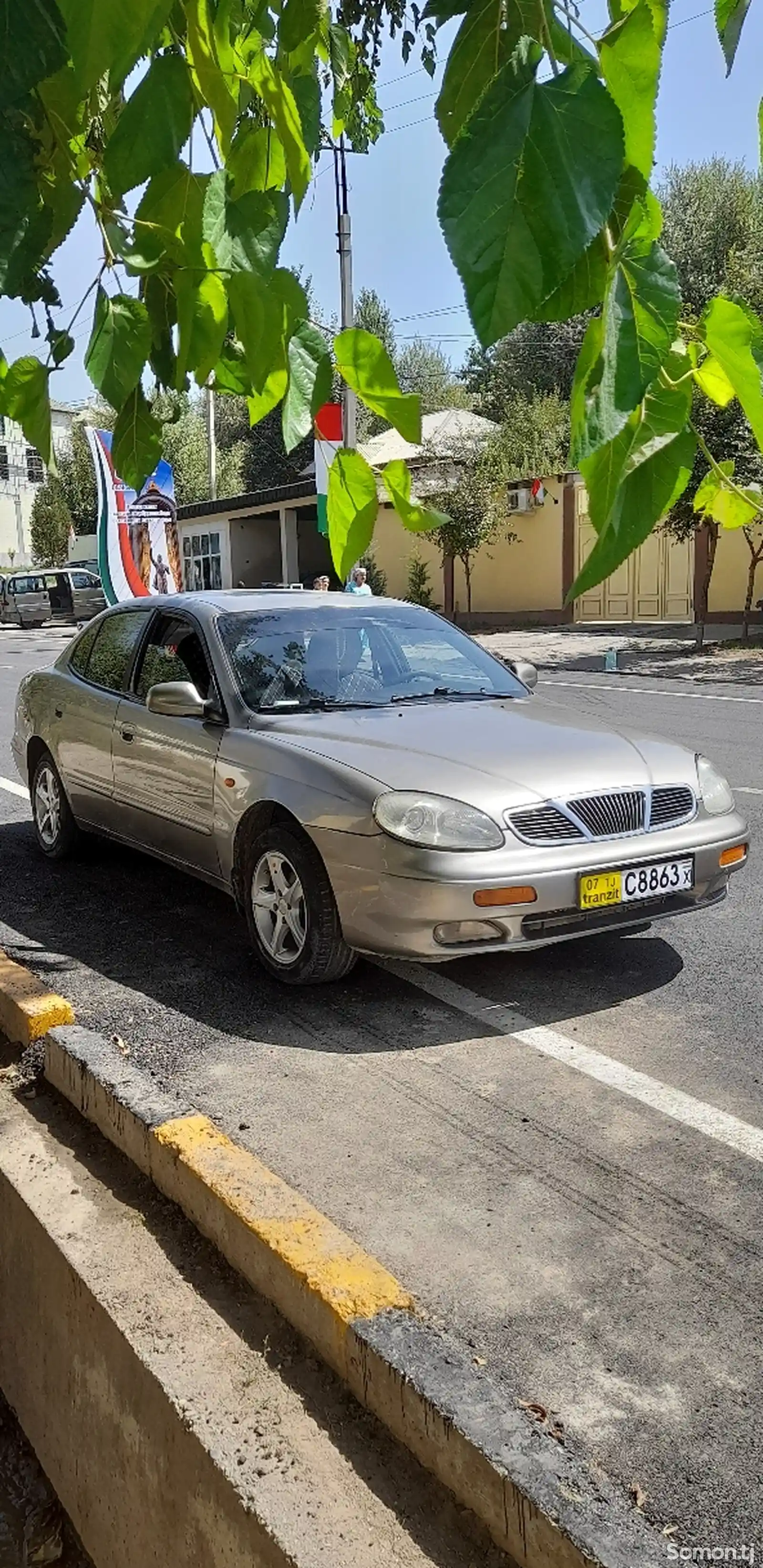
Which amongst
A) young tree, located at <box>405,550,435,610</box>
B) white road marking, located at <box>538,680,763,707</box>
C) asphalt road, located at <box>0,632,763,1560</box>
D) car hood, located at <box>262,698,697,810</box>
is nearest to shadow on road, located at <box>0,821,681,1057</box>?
asphalt road, located at <box>0,632,763,1560</box>

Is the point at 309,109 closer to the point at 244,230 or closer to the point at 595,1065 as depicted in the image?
the point at 244,230

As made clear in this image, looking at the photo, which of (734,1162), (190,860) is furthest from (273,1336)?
(190,860)

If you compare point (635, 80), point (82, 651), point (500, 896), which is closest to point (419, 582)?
point (82, 651)

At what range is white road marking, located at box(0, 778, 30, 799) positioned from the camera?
10.2 meters

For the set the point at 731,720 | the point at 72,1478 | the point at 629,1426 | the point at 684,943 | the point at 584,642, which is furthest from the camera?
the point at 584,642

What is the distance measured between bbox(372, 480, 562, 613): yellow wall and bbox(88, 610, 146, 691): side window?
23.3 meters

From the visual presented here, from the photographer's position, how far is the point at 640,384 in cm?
107

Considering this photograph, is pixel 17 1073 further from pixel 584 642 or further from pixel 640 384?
pixel 584 642

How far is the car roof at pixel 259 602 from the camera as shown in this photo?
251 inches

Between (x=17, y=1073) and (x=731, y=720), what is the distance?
37.0 feet

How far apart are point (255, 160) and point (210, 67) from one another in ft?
0.42

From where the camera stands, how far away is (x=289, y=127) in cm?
184

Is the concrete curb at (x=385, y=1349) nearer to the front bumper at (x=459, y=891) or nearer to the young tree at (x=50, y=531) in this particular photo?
the front bumper at (x=459, y=891)

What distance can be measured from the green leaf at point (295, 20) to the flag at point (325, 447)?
49cm
